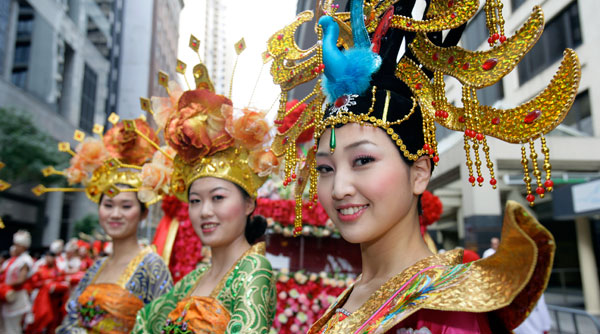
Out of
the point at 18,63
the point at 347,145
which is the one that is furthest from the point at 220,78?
the point at 18,63

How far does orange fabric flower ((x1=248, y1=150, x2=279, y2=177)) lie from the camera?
2.54 m

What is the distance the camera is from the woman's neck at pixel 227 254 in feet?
7.87

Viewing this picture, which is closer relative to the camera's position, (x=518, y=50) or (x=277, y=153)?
(x=518, y=50)

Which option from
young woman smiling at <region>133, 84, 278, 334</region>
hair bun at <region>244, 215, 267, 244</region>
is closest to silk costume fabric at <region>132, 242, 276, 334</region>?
young woman smiling at <region>133, 84, 278, 334</region>

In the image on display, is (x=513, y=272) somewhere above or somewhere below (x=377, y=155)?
below

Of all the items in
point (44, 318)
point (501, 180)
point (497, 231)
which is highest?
point (501, 180)

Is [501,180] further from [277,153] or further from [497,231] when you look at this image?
[277,153]

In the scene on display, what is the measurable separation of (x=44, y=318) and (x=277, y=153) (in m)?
6.24

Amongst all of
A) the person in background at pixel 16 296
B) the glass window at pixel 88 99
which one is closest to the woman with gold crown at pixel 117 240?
the person in background at pixel 16 296

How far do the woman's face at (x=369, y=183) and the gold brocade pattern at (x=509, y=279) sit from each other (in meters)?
0.31

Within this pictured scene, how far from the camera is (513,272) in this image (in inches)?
37.0

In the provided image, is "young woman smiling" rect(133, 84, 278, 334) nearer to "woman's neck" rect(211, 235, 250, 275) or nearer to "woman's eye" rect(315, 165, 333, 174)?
"woman's neck" rect(211, 235, 250, 275)

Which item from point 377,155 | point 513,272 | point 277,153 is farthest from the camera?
point 277,153

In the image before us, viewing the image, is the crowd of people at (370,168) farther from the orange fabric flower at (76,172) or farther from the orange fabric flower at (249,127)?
the orange fabric flower at (76,172)
